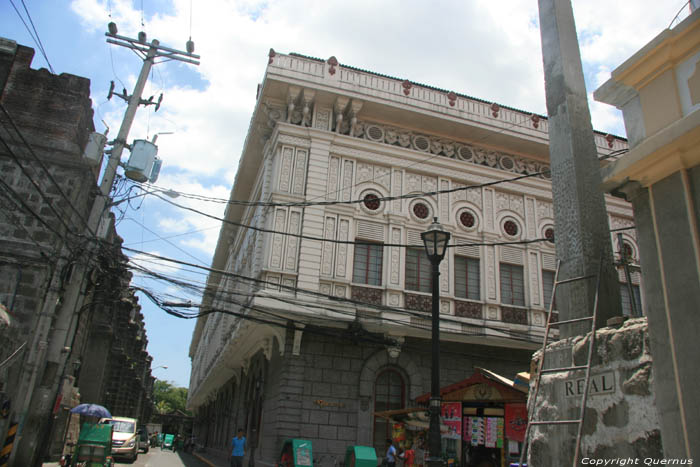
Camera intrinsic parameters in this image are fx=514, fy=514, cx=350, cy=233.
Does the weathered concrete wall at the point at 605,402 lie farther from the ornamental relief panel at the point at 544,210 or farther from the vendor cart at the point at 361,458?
the ornamental relief panel at the point at 544,210

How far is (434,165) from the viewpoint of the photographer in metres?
20.8

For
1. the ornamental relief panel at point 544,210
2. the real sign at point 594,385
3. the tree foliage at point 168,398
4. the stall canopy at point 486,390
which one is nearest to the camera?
the real sign at point 594,385

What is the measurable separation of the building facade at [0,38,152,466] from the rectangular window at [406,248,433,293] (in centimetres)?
983

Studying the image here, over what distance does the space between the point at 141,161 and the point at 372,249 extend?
869 centimetres

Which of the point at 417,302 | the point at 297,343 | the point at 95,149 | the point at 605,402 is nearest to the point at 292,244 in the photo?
the point at 297,343

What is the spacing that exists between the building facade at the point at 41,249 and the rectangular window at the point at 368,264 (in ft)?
25.7

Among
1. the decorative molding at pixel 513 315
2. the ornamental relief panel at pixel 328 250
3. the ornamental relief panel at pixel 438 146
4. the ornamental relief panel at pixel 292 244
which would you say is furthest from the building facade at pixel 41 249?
the decorative molding at pixel 513 315

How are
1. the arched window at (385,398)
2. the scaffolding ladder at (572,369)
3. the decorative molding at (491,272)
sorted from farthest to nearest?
the decorative molding at (491,272)
the arched window at (385,398)
the scaffolding ladder at (572,369)

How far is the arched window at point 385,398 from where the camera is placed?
17234mm

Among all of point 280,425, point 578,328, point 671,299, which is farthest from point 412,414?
point 671,299

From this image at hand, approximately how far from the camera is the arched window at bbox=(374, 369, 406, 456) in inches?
679

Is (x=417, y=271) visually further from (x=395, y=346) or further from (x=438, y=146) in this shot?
(x=438, y=146)

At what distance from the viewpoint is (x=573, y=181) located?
6.54 meters

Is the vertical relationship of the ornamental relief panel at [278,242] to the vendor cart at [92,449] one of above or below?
above
